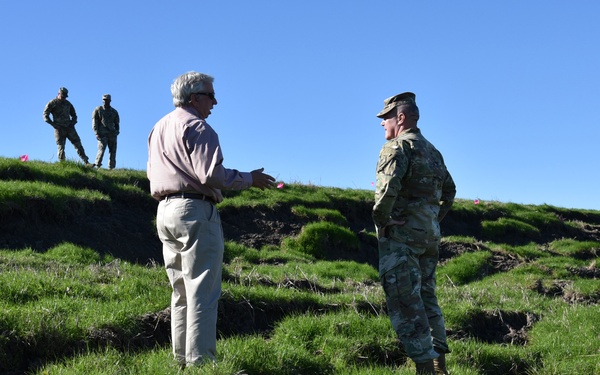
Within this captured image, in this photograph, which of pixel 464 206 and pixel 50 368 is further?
pixel 464 206

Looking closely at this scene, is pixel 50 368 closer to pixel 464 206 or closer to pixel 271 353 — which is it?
pixel 271 353

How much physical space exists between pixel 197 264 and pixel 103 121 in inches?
678

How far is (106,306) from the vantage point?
6.84 metres

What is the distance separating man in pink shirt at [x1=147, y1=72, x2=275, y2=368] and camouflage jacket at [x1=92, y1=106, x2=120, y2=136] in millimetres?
16433

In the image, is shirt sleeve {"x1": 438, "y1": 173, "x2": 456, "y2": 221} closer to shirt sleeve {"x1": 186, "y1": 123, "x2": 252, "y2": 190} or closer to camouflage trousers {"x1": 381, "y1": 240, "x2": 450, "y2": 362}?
camouflage trousers {"x1": 381, "y1": 240, "x2": 450, "y2": 362}

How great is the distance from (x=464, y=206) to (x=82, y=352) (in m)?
17.3

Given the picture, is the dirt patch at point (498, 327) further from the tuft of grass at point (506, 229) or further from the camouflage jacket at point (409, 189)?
the tuft of grass at point (506, 229)

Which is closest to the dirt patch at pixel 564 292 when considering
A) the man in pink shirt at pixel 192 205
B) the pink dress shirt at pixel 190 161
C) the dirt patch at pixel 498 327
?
the dirt patch at pixel 498 327

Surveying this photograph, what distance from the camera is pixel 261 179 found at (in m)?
5.68

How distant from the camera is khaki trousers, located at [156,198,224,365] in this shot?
525cm

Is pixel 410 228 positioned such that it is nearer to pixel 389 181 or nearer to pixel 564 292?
pixel 389 181

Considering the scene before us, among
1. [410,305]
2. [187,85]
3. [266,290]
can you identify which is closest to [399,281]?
[410,305]

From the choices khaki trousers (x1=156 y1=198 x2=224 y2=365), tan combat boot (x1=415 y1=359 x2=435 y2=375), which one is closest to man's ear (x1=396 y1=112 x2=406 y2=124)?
khaki trousers (x1=156 y1=198 x2=224 y2=365)

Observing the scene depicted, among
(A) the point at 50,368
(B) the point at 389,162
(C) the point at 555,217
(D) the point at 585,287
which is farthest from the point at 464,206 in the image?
(A) the point at 50,368
